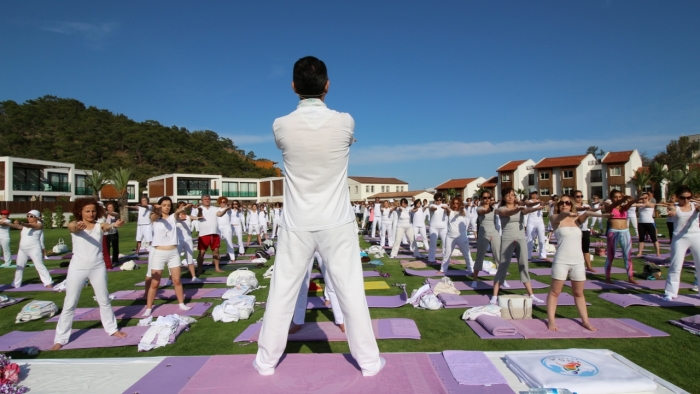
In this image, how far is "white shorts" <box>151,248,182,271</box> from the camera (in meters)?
6.26

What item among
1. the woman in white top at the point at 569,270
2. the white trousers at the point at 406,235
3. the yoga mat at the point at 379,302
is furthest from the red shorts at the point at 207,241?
the woman in white top at the point at 569,270

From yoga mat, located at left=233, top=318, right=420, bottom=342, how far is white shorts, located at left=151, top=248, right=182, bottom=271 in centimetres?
203

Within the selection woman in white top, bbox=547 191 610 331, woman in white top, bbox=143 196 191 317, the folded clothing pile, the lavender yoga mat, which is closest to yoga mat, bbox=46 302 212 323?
woman in white top, bbox=143 196 191 317

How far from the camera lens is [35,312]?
5992 millimetres

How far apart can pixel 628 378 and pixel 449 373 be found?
1441mm

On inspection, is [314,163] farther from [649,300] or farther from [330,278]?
→ [649,300]

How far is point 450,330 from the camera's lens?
511cm

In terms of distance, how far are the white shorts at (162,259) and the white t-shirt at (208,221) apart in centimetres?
349

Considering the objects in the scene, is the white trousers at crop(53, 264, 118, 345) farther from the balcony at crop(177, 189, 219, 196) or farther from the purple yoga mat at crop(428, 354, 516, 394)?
the balcony at crop(177, 189, 219, 196)

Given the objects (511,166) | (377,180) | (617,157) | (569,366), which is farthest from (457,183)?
(569,366)

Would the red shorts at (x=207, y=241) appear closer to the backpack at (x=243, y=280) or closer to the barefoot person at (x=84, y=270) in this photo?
the backpack at (x=243, y=280)

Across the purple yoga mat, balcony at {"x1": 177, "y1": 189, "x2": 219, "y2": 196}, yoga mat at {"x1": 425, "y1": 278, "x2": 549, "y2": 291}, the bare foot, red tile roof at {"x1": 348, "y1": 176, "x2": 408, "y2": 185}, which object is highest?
red tile roof at {"x1": 348, "y1": 176, "x2": 408, "y2": 185}

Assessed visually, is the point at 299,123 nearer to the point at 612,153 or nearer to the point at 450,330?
the point at 450,330

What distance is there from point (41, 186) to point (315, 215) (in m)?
51.4
